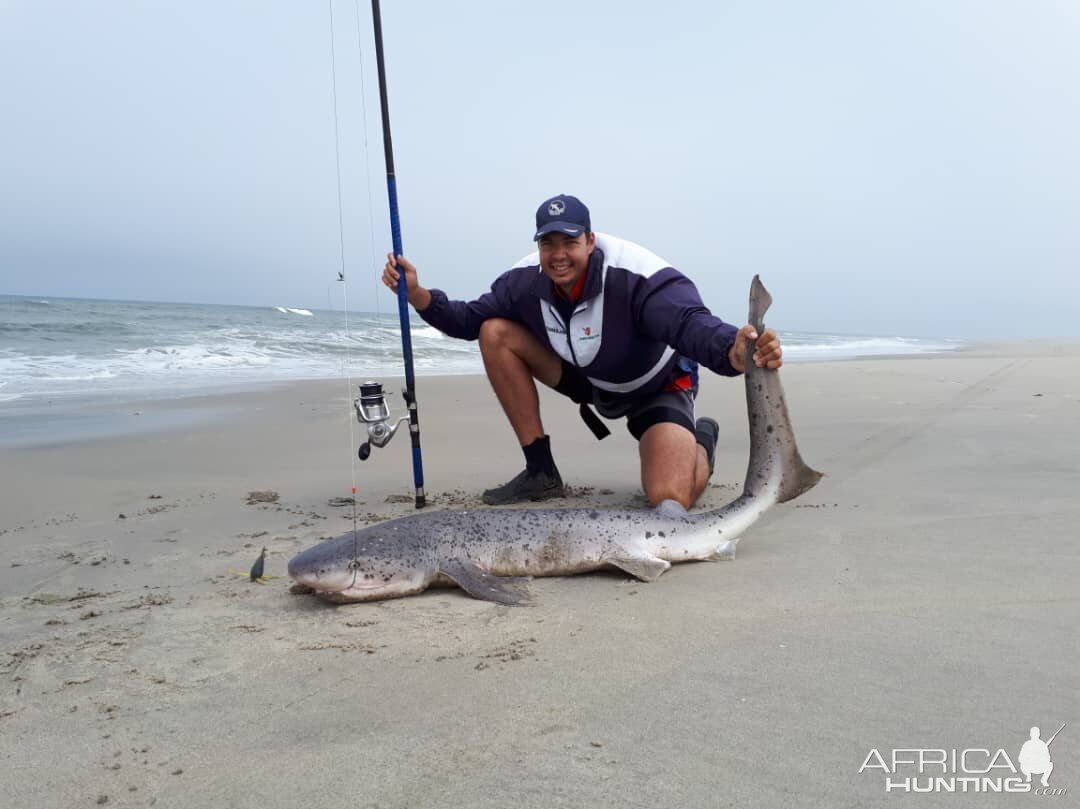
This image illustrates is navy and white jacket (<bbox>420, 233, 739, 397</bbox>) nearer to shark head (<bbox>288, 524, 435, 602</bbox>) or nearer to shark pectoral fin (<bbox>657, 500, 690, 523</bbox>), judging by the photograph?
shark pectoral fin (<bbox>657, 500, 690, 523</bbox>)

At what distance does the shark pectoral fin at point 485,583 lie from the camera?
326cm

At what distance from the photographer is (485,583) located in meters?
3.40

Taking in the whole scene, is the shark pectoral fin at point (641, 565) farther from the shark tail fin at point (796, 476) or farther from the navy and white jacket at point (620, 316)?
the navy and white jacket at point (620, 316)

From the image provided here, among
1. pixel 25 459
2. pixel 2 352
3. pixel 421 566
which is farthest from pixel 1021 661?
pixel 2 352

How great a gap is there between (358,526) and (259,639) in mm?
1576

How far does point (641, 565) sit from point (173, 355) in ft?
53.0

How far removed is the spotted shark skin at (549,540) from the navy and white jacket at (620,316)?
60cm

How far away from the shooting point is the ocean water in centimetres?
1220

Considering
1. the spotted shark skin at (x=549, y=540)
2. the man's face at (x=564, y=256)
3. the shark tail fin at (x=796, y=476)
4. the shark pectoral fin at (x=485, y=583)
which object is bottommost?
the shark pectoral fin at (x=485, y=583)

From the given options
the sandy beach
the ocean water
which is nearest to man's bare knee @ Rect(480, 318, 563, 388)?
the sandy beach

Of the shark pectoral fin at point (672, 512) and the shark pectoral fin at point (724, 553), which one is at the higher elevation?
the shark pectoral fin at point (672, 512)

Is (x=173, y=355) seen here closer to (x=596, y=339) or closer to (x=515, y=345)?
(x=515, y=345)

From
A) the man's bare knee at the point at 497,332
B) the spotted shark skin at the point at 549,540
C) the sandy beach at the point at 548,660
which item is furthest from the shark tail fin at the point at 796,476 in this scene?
the man's bare knee at the point at 497,332

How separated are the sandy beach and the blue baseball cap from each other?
170cm
